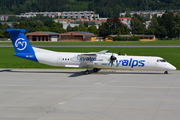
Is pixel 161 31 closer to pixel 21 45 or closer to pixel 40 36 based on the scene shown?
pixel 40 36

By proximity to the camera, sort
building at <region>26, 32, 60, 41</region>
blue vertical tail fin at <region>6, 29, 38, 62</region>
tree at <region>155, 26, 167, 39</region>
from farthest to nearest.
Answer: tree at <region>155, 26, 167, 39</region> → building at <region>26, 32, 60, 41</region> → blue vertical tail fin at <region>6, 29, 38, 62</region>

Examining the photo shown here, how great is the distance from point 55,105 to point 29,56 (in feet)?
51.4


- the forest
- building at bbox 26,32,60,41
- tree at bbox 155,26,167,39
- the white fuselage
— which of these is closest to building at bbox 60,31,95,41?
building at bbox 26,32,60,41

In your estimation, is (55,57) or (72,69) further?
(72,69)

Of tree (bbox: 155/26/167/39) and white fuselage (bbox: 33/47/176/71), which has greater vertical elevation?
tree (bbox: 155/26/167/39)

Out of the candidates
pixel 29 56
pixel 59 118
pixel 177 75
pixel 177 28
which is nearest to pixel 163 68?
pixel 177 75

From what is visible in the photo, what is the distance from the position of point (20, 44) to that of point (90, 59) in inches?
307

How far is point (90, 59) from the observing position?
3462 cm

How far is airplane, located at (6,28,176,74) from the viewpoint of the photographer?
33.5 m

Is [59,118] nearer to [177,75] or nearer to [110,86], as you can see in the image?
[110,86]

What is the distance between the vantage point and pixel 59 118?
17578 mm

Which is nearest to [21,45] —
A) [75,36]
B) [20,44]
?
[20,44]

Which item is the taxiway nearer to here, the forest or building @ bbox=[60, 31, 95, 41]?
building @ bbox=[60, 31, 95, 41]

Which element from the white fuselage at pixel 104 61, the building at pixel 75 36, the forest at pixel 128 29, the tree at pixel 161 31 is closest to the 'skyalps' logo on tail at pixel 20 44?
the white fuselage at pixel 104 61
